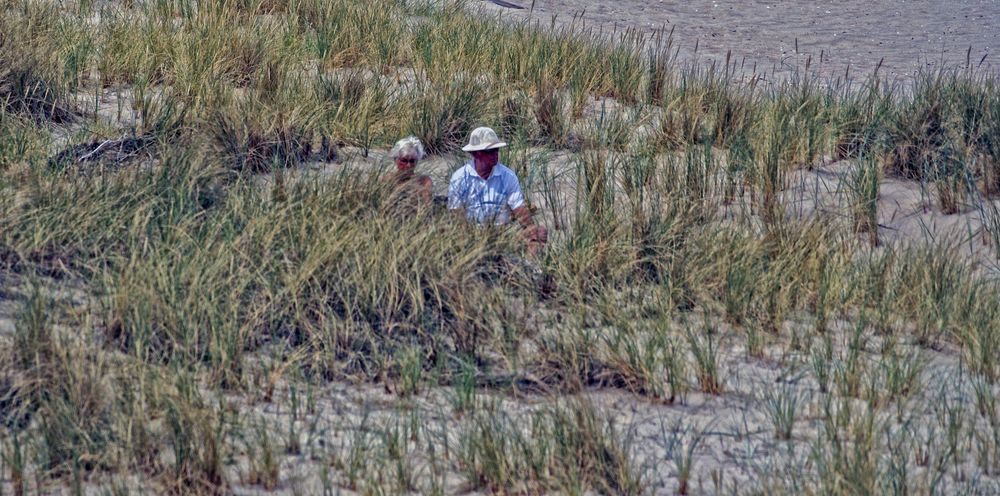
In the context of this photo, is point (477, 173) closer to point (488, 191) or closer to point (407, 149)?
point (488, 191)

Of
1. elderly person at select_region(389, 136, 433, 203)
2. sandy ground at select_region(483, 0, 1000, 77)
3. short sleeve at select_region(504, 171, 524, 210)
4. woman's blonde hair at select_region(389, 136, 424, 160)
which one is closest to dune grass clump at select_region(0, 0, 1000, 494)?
elderly person at select_region(389, 136, 433, 203)

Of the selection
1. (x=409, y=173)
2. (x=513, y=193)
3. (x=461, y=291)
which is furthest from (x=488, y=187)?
(x=461, y=291)

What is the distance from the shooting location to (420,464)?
4.02 metres

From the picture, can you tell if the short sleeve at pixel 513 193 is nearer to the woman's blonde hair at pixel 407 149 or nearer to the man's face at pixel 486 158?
the man's face at pixel 486 158

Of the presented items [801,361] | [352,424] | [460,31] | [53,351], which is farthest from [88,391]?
[460,31]

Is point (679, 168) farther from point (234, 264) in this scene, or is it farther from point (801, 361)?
point (234, 264)

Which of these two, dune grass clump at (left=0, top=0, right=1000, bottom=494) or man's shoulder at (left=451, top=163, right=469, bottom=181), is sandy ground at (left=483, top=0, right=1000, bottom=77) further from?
man's shoulder at (left=451, top=163, right=469, bottom=181)

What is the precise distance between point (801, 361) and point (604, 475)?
52.6 inches

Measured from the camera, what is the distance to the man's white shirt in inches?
244

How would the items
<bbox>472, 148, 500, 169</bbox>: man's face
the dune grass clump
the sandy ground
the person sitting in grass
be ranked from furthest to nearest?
the sandy ground < <bbox>472, 148, 500, 169</bbox>: man's face < the person sitting in grass < the dune grass clump

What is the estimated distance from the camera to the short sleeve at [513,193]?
6301 mm

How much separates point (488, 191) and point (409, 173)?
0.43 m

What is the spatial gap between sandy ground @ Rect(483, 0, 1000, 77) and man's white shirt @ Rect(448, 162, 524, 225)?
5449mm

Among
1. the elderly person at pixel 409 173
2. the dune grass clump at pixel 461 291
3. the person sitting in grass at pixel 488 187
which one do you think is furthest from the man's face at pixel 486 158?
the dune grass clump at pixel 461 291
